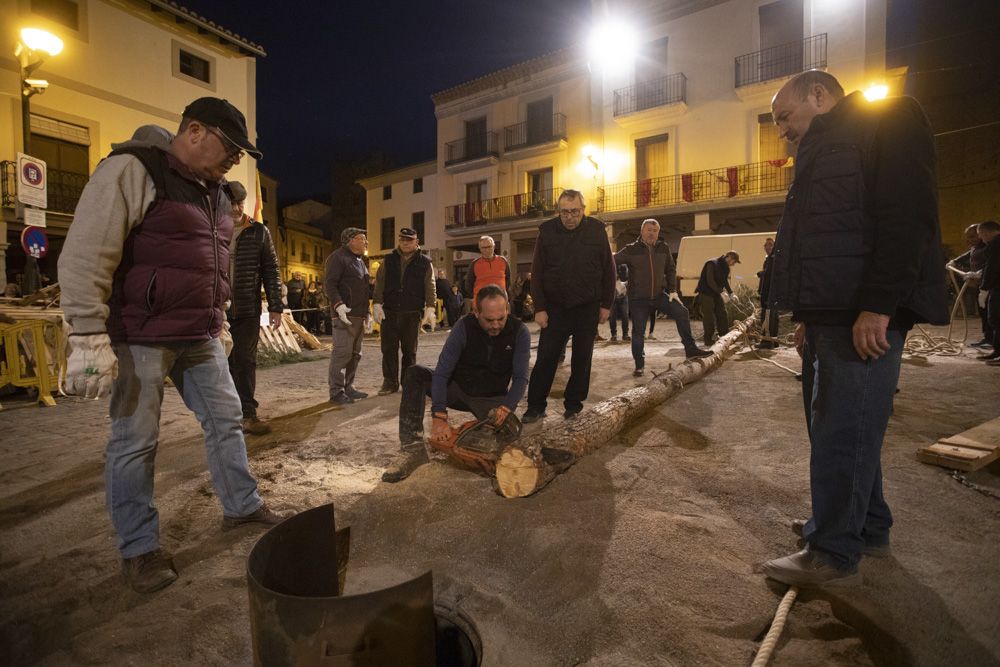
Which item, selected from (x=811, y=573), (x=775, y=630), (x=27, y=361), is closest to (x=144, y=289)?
(x=775, y=630)

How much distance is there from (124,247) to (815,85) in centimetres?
280

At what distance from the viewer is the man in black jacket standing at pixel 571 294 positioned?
414cm

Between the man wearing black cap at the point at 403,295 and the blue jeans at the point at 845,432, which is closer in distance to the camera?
the blue jeans at the point at 845,432

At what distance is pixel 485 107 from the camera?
2345 centimetres

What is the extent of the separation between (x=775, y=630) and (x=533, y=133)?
74.7 feet

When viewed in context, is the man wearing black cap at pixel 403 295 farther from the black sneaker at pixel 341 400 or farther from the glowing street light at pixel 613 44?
the glowing street light at pixel 613 44

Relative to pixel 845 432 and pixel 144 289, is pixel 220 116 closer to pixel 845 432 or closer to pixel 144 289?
pixel 144 289

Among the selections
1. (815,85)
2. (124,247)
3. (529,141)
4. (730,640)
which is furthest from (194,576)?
(529,141)

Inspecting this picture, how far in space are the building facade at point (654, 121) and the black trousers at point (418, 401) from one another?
14030mm

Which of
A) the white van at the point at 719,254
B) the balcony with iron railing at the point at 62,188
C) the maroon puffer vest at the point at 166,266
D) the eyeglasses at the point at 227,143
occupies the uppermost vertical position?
the balcony with iron railing at the point at 62,188

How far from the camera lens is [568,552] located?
7.18ft

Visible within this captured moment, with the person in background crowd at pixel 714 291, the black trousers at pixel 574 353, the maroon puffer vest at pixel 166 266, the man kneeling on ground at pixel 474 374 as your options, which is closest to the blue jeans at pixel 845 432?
the man kneeling on ground at pixel 474 374

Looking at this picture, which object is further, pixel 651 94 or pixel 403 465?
pixel 651 94

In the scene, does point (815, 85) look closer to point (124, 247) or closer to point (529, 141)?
point (124, 247)
